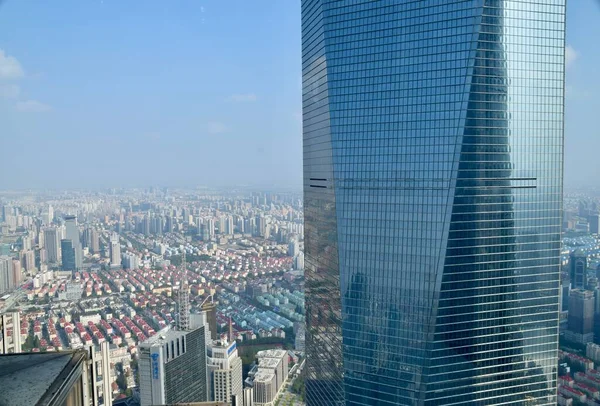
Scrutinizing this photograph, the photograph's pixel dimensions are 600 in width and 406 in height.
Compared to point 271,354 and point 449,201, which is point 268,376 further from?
point 449,201

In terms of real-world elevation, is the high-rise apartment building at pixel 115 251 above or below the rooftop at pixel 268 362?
above

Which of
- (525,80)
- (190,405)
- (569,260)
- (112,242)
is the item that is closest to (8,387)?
(190,405)

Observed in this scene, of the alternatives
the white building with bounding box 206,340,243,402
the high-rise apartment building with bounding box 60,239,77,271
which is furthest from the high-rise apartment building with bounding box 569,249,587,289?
the high-rise apartment building with bounding box 60,239,77,271

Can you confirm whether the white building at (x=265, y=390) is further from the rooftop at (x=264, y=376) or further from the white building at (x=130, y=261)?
the white building at (x=130, y=261)

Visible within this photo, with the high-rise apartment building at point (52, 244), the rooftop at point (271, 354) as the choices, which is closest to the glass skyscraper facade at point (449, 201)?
the rooftop at point (271, 354)

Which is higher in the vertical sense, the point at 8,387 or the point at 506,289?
the point at 8,387

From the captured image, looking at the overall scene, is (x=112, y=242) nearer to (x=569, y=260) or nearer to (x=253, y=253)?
(x=253, y=253)
